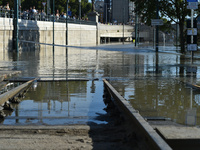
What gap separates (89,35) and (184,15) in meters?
45.3

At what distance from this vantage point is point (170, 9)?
117 ft

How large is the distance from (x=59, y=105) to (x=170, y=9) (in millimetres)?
27603

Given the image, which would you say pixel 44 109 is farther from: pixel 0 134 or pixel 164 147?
pixel 164 147

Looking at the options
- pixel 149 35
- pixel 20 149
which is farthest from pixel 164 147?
pixel 149 35

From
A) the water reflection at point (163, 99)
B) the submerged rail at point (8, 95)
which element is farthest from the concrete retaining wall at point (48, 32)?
the submerged rail at point (8, 95)

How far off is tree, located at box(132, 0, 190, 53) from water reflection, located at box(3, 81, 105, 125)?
22292 mm

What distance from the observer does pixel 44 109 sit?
8.92 meters

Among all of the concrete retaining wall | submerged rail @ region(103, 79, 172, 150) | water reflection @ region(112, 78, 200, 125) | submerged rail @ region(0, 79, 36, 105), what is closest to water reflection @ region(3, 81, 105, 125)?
submerged rail @ region(0, 79, 36, 105)

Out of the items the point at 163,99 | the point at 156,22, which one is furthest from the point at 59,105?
the point at 156,22

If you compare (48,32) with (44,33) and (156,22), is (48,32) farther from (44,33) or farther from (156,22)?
(156,22)

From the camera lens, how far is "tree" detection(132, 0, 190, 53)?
34.1 meters

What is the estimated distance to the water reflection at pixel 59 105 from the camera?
25.5 feet

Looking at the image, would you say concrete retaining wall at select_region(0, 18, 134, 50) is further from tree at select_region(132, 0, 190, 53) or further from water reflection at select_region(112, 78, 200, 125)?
→ water reflection at select_region(112, 78, 200, 125)

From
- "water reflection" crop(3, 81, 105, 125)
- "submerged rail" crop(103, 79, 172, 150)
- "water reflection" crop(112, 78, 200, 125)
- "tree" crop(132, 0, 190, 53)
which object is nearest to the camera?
"submerged rail" crop(103, 79, 172, 150)
